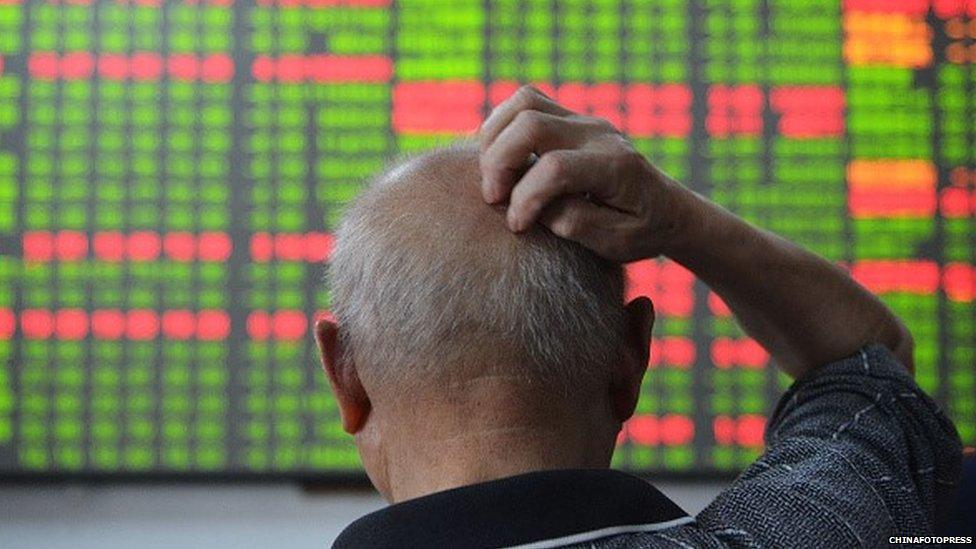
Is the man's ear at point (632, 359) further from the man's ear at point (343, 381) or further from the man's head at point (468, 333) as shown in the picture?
the man's ear at point (343, 381)

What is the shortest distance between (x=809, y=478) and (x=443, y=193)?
0.96 feet

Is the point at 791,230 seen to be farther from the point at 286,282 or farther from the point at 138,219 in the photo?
the point at 138,219

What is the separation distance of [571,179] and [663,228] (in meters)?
0.13

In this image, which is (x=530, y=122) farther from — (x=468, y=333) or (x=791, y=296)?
(x=791, y=296)

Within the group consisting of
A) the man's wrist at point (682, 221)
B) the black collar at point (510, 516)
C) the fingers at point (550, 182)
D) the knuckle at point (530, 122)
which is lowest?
the black collar at point (510, 516)

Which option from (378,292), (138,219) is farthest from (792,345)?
(138,219)

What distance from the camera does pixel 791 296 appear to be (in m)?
0.92

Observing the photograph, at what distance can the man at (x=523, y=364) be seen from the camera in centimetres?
67

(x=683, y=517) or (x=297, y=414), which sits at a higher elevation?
(x=683, y=517)

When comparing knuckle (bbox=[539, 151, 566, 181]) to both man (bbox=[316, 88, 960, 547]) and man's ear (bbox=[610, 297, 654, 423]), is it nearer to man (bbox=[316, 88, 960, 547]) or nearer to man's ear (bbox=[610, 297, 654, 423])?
man (bbox=[316, 88, 960, 547])

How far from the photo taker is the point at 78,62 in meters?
1.54

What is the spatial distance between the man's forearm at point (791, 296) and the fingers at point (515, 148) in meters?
0.20

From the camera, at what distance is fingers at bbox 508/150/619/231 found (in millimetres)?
673

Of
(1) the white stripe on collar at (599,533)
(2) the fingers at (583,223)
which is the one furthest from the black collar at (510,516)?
(2) the fingers at (583,223)
